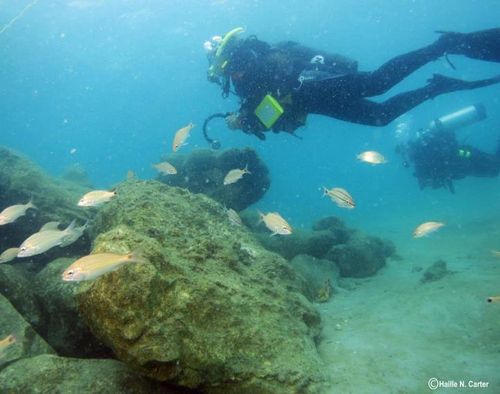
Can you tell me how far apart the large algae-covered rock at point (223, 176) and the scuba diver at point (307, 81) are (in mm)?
3532

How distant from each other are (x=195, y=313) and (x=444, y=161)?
14876mm

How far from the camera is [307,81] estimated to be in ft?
27.2

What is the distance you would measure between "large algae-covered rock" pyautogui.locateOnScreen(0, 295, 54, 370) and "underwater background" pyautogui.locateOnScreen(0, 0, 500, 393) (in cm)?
384

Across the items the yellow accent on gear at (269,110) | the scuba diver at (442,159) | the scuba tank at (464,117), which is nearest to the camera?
the yellow accent on gear at (269,110)

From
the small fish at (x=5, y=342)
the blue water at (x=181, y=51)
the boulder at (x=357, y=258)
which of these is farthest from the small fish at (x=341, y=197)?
the blue water at (x=181, y=51)

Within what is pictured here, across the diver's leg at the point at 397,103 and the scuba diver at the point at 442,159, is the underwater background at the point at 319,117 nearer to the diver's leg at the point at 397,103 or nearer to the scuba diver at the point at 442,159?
the diver's leg at the point at 397,103

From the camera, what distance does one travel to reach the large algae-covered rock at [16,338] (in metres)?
4.37

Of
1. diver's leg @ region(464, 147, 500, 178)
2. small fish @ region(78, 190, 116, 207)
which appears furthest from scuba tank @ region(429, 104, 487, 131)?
small fish @ region(78, 190, 116, 207)

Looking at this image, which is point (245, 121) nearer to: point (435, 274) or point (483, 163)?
point (435, 274)

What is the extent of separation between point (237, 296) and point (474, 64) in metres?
80.9

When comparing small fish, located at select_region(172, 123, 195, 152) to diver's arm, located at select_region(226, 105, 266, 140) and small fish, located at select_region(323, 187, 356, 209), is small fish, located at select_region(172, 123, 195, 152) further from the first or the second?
small fish, located at select_region(323, 187, 356, 209)

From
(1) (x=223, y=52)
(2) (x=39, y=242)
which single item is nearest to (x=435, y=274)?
(1) (x=223, y=52)

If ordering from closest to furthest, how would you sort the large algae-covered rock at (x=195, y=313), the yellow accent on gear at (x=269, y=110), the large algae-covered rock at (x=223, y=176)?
the large algae-covered rock at (x=195, y=313) < the yellow accent on gear at (x=269, y=110) < the large algae-covered rock at (x=223, y=176)

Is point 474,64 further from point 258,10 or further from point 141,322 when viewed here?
point 141,322
